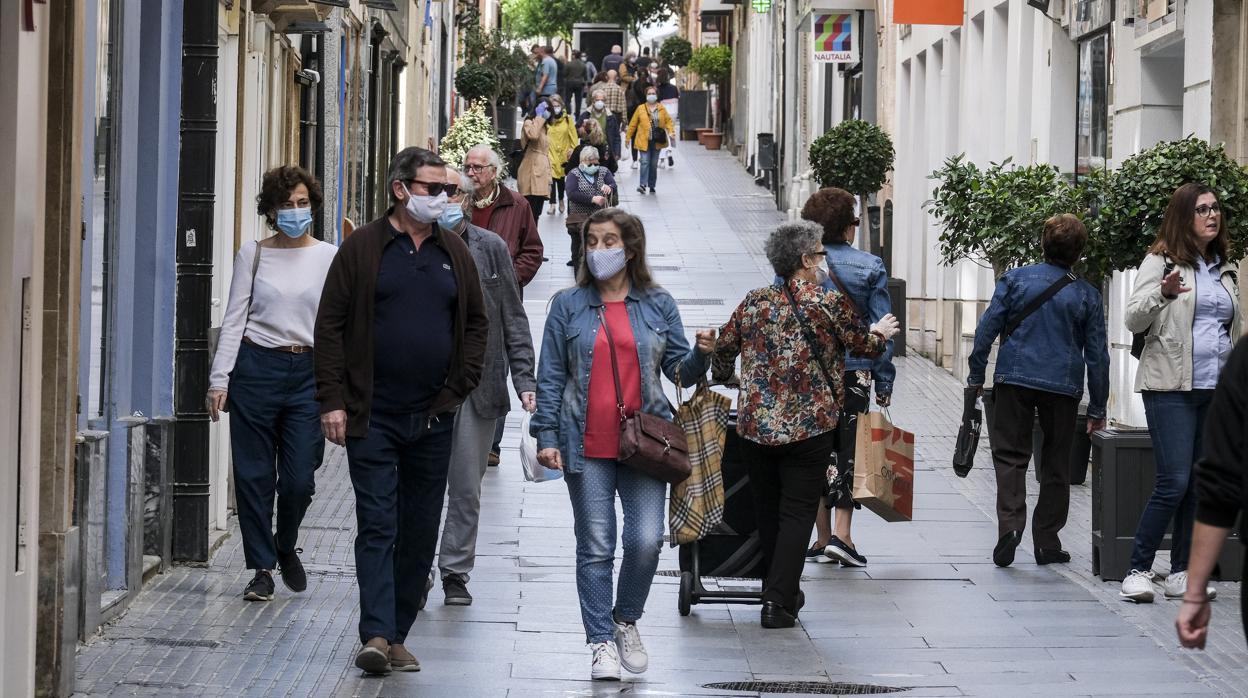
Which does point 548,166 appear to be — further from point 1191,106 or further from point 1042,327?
point 1042,327

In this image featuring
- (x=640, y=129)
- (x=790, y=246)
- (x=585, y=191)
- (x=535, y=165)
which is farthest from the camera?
(x=640, y=129)

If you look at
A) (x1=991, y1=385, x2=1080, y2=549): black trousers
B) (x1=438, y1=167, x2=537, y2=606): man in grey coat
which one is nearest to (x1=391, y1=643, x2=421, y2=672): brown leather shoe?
(x1=438, y1=167, x2=537, y2=606): man in grey coat

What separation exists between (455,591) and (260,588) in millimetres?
823

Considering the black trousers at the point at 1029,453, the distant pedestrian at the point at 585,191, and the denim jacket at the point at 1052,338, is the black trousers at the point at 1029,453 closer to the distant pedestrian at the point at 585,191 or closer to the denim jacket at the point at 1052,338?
the denim jacket at the point at 1052,338

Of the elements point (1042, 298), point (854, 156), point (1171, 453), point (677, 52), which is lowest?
point (1171, 453)

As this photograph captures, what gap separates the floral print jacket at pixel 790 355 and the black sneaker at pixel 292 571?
2106 mm

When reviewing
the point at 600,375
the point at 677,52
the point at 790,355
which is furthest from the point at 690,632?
the point at 677,52

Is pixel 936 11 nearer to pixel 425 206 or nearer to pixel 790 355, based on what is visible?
pixel 790 355

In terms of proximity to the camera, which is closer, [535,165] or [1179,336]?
[1179,336]

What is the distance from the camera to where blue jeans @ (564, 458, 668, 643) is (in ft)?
25.3

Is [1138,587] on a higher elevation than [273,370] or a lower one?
lower

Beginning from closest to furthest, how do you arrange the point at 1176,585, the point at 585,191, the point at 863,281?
the point at 1176,585 → the point at 863,281 → the point at 585,191

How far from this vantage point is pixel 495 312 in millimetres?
9062

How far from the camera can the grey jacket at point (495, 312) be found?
8.96 metres
